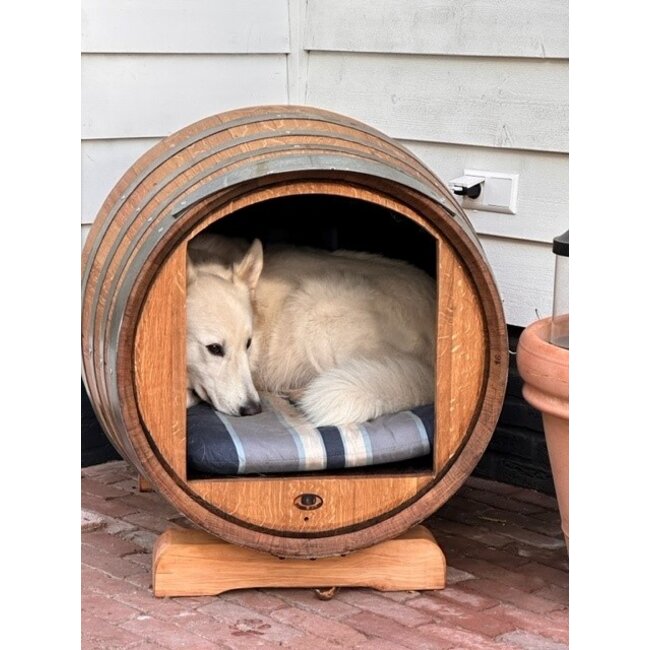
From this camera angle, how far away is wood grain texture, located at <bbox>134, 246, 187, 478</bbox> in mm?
2771

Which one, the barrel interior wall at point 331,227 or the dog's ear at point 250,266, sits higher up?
the barrel interior wall at point 331,227

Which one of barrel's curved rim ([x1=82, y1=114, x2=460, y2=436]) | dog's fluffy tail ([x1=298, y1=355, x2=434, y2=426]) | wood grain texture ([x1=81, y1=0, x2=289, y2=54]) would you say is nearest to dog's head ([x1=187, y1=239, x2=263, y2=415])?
dog's fluffy tail ([x1=298, y1=355, x2=434, y2=426])

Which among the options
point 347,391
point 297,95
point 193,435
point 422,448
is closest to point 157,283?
point 193,435

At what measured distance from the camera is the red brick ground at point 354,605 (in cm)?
269

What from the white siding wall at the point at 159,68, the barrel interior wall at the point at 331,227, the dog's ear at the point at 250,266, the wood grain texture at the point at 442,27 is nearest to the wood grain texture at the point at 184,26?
the white siding wall at the point at 159,68

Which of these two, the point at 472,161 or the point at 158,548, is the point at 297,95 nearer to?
the point at 472,161

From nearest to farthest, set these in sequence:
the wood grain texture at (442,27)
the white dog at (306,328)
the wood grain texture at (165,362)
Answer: the wood grain texture at (165,362)
the white dog at (306,328)
the wood grain texture at (442,27)

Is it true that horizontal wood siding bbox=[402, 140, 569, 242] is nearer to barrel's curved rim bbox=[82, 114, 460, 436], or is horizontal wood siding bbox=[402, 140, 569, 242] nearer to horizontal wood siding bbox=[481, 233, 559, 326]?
horizontal wood siding bbox=[481, 233, 559, 326]

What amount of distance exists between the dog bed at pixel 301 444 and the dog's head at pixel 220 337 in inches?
8.3

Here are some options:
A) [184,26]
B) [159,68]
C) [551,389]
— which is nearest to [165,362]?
[551,389]

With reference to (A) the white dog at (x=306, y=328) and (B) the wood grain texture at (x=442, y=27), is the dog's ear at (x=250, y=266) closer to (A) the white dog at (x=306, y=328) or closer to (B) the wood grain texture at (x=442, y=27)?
(A) the white dog at (x=306, y=328)

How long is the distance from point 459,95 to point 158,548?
2.00 metres

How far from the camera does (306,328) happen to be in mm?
3605

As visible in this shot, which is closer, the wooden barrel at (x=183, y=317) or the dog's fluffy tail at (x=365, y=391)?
the wooden barrel at (x=183, y=317)
